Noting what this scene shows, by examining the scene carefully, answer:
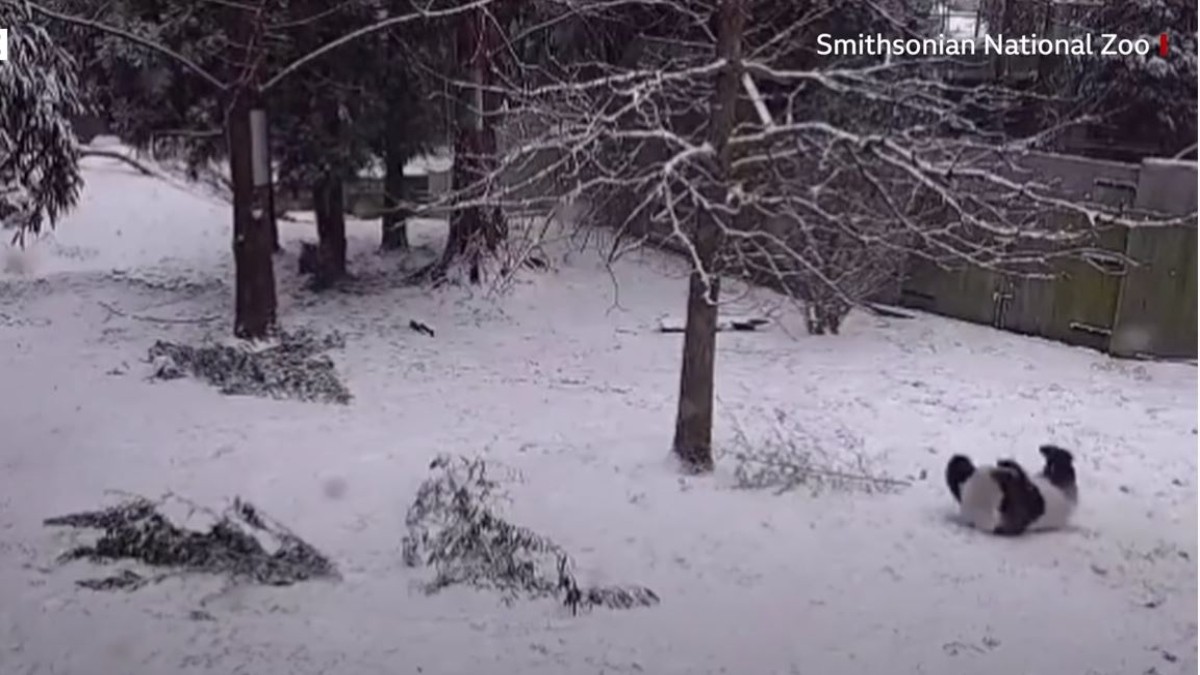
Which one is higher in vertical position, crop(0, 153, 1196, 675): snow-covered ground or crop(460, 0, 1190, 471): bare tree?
crop(460, 0, 1190, 471): bare tree

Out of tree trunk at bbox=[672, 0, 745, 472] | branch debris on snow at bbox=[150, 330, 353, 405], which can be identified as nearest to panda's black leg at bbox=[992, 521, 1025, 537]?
tree trunk at bbox=[672, 0, 745, 472]

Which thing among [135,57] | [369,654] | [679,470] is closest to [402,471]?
[679,470]

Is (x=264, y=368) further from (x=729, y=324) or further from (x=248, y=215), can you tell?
(x=729, y=324)

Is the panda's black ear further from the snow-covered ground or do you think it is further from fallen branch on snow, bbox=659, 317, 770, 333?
fallen branch on snow, bbox=659, 317, 770, 333

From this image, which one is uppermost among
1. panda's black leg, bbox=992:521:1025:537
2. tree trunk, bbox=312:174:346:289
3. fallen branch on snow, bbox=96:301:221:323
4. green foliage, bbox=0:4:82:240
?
A: green foliage, bbox=0:4:82:240

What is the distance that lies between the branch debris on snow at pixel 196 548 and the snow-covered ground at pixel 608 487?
66 millimetres

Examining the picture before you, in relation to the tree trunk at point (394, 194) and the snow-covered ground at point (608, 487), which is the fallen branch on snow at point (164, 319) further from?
the tree trunk at point (394, 194)

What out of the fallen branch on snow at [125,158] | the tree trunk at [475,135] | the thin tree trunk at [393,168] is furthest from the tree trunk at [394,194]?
the fallen branch on snow at [125,158]

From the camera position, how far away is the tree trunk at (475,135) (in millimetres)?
4613

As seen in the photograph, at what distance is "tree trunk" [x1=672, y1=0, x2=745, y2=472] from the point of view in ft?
11.3

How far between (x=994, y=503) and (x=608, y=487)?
108 centimetres

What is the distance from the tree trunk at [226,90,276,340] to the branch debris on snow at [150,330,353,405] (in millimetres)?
154

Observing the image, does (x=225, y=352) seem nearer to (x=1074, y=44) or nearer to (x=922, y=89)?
(x=922, y=89)

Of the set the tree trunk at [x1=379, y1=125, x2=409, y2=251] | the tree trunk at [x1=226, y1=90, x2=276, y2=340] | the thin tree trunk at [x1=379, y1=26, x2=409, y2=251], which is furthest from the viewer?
the tree trunk at [x1=379, y1=125, x2=409, y2=251]
